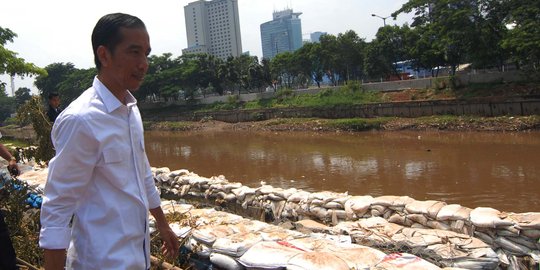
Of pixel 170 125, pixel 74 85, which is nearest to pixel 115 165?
pixel 170 125

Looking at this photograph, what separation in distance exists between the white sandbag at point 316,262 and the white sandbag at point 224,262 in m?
0.54

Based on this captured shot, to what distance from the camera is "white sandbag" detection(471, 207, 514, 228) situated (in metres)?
4.20

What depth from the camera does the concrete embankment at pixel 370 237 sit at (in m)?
3.25

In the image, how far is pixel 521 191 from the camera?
8609mm

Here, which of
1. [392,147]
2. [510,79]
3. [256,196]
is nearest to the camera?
[256,196]

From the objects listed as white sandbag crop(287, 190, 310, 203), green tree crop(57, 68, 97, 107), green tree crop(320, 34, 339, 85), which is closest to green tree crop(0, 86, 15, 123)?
green tree crop(57, 68, 97, 107)

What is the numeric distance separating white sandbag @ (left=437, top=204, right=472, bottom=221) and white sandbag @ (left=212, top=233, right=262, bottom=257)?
207 cm

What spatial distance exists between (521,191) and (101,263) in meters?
9.02

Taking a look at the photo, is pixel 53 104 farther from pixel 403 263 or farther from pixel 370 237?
pixel 403 263

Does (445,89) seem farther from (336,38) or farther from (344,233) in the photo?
(344,233)

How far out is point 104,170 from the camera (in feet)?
4.72

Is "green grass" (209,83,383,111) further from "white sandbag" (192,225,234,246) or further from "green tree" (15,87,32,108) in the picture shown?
"green tree" (15,87,32,108)

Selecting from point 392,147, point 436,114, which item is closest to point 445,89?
point 436,114

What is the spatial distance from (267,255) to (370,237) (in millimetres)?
1407
